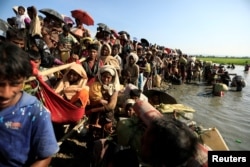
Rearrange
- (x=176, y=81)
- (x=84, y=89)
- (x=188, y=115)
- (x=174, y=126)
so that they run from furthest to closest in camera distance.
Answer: (x=176, y=81) → (x=188, y=115) → (x=84, y=89) → (x=174, y=126)

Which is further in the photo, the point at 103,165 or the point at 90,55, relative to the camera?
the point at 90,55

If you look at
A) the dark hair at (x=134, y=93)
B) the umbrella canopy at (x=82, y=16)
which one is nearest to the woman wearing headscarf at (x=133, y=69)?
the umbrella canopy at (x=82, y=16)

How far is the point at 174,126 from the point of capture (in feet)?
5.85

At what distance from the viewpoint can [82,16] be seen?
962 cm

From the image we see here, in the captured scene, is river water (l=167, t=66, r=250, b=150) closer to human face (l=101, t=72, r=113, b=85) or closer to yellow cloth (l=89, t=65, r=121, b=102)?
yellow cloth (l=89, t=65, r=121, b=102)

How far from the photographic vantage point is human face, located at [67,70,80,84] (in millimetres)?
4781

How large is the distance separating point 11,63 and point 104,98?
372cm

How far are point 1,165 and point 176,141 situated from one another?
1056 millimetres

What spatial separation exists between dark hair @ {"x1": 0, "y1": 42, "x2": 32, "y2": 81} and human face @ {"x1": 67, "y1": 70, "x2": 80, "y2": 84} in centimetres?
326

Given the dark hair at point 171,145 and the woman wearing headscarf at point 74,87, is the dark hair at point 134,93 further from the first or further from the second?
the dark hair at point 171,145

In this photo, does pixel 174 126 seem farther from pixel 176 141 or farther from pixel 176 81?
pixel 176 81

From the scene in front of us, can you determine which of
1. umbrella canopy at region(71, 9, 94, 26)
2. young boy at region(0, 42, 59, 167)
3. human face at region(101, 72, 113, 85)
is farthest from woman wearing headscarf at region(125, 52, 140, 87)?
young boy at region(0, 42, 59, 167)

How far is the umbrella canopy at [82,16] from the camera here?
31.2 ft

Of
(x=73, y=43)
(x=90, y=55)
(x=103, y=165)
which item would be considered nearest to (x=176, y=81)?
(x=73, y=43)
